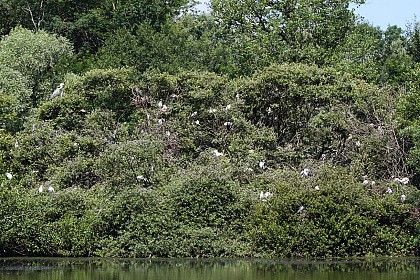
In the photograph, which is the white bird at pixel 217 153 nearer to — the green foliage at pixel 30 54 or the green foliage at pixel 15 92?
the green foliage at pixel 15 92

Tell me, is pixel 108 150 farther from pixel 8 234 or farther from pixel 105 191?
pixel 8 234

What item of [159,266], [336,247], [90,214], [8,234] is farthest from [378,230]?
[8,234]

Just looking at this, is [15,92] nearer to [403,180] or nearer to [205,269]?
[403,180]

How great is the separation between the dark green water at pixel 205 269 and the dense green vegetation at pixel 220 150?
1103mm

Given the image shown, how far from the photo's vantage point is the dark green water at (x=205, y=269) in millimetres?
16609

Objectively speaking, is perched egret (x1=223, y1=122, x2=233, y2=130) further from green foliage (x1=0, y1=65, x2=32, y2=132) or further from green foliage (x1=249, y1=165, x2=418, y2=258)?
green foliage (x1=0, y1=65, x2=32, y2=132)


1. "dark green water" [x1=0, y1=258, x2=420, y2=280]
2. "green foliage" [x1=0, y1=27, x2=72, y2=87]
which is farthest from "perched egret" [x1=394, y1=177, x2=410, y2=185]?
"green foliage" [x1=0, y1=27, x2=72, y2=87]

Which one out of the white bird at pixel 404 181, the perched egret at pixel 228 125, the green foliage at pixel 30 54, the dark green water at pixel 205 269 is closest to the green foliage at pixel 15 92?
the green foliage at pixel 30 54

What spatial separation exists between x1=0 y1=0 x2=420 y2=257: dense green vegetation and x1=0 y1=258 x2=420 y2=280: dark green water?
1103 millimetres

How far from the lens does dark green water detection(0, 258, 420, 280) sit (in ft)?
54.5

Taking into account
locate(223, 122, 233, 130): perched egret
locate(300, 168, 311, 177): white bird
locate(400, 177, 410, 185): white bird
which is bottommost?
locate(400, 177, 410, 185): white bird

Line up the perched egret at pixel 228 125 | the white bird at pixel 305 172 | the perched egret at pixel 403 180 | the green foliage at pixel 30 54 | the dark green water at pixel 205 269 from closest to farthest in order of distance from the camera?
the dark green water at pixel 205 269 → the perched egret at pixel 403 180 → the white bird at pixel 305 172 → the perched egret at pixel 228 125 → the green foliage at pixel 30 54

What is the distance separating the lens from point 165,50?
1348 inches

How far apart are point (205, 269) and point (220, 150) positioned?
774cm
